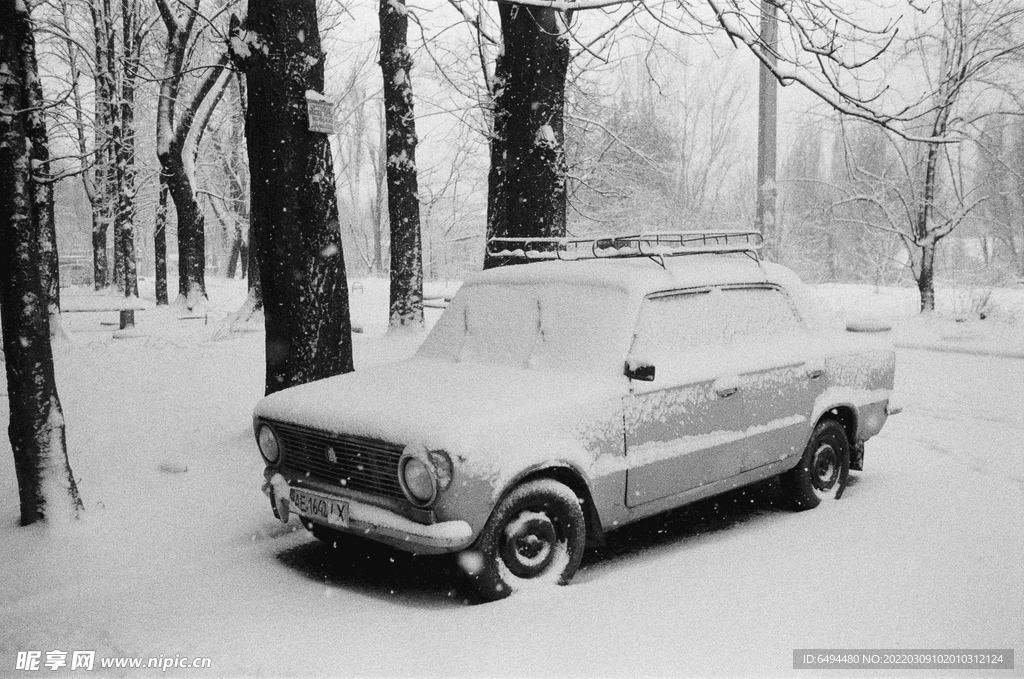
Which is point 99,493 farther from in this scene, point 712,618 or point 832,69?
point 832,69

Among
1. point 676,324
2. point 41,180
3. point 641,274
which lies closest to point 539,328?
point 641,274

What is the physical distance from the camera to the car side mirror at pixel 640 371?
480cm

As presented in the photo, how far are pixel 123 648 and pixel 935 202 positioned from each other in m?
22.4

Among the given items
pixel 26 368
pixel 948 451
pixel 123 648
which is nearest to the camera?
pixel 123 648

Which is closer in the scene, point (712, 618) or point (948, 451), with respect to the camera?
point (712, 618)

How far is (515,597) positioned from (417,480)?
0.79 metres

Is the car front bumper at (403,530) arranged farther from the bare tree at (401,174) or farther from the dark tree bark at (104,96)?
the dark tree bark at (104,96)

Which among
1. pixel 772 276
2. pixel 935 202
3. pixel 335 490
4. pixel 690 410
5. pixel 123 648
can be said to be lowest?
pixel 123 648

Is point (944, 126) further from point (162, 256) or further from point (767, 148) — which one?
point (162, 256)

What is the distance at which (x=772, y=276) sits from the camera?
6.24 metres

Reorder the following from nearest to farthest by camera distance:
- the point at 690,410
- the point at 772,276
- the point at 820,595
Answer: the point at 820,595, the point at 690,410, the point at 772,276

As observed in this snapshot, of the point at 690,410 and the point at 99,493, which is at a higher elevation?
the point at 690,410

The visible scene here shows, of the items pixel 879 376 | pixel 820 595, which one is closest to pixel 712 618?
pixel 820 595

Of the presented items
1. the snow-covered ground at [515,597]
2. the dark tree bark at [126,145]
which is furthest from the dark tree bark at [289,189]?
the dark tree bark at [126,145]
